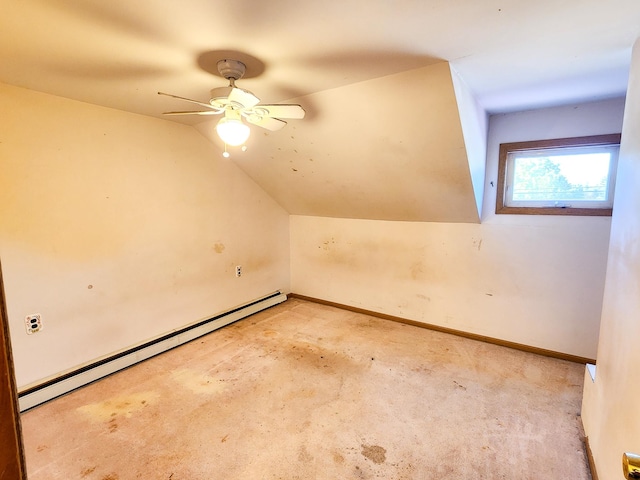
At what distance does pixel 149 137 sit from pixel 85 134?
47cm

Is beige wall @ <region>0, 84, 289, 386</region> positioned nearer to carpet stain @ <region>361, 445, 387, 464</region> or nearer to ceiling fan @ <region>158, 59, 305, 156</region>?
ceiling fan @ <region>158, 59, 305, 156</region>

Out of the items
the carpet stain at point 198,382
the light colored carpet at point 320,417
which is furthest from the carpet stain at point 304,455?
the carpet stain at point 198,382

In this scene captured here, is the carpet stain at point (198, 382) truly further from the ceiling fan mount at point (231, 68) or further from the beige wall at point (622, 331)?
the beige wall at point (622, 331)

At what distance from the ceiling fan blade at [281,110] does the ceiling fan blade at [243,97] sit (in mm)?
103

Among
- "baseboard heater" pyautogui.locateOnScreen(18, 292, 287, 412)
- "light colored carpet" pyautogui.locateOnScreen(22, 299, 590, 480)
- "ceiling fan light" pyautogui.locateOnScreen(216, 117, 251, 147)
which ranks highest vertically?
"ceiling fan light" pyautogui.locateOnScreen(216, 117, 251, 147)

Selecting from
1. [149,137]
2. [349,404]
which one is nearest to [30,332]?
[149,137]

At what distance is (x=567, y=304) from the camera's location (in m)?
2.57

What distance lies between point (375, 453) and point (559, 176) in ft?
8.07

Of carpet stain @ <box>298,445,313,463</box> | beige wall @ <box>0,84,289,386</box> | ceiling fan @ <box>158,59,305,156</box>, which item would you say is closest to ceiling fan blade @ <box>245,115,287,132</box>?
ceiling fan @ <box>158,59,305,156</box>

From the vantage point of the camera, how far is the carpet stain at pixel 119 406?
199 cm

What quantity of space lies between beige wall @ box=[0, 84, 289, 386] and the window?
8.63ft

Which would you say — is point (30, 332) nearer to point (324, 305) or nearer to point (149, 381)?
point (149, 381)

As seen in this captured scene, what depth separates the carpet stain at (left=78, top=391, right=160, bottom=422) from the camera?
199cm

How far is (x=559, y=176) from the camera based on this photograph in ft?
8.27
